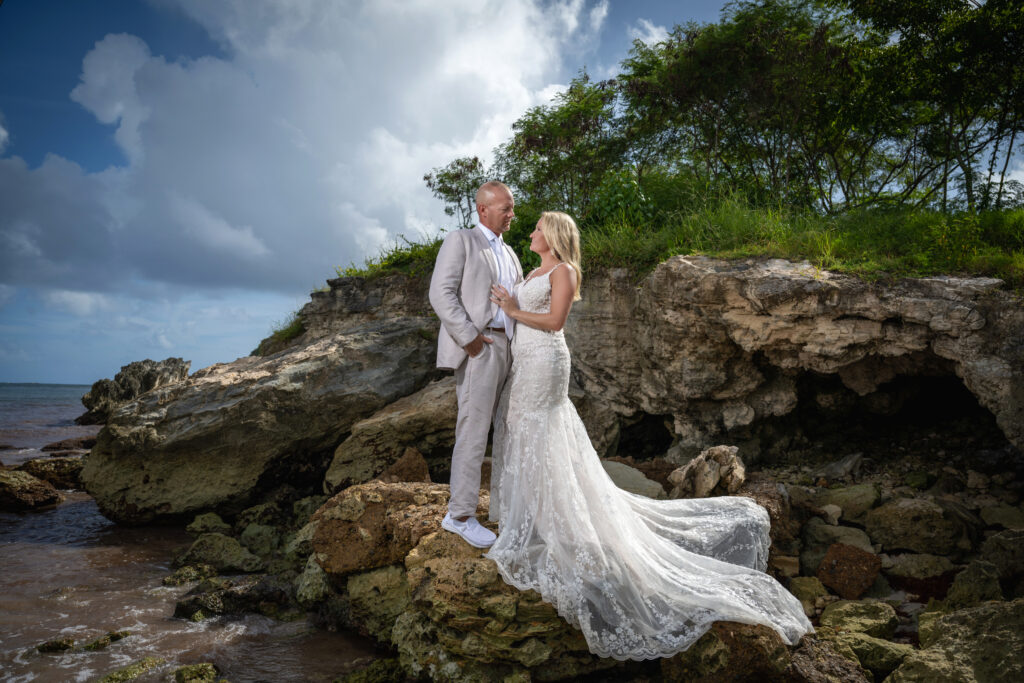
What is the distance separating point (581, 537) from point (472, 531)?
33.5 inches

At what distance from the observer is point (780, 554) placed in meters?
5.81

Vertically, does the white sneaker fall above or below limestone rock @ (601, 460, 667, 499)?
below

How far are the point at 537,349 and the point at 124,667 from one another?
4509mm

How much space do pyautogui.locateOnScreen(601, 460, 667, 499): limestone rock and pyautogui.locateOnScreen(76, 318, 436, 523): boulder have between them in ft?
13.4

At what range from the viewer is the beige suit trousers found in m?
4.52

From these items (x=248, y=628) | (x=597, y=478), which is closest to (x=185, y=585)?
(x=248, y=628)

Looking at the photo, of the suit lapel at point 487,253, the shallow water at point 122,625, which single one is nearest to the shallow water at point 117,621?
the shallow water at point 122,625

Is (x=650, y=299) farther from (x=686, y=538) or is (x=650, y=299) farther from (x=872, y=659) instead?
(x=872, y=659)

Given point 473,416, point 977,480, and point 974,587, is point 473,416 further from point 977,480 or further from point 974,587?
point 977,480

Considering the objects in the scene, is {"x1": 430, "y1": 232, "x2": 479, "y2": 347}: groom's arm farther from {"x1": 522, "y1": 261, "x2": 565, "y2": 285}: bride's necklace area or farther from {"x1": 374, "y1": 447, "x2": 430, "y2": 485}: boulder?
{"x1": 374, "y1": 447, "x2": 430, "y2": 485}: boulder

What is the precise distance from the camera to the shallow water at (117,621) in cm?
520

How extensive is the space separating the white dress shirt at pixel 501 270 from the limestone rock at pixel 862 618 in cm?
357

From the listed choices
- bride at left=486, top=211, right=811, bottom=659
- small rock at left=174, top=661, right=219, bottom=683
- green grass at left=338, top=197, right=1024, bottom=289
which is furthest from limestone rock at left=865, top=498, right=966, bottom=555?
small rock at left=174, top=661, right=219, bottom=683

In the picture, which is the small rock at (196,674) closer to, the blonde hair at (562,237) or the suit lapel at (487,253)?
the suit lapel at (487,253)
